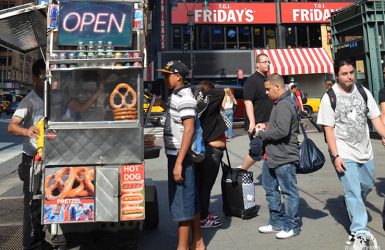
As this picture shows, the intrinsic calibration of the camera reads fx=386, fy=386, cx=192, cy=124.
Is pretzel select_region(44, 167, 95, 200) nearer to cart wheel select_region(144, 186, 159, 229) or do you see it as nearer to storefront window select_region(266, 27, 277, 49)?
cart wheel select_region(144, 186, 159, 229)

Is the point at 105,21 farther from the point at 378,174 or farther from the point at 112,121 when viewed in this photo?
the point at 378,174

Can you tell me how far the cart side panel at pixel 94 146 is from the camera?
3.29 metres

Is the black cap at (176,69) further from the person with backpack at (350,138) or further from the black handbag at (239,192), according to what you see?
the black handbag at (239,192)

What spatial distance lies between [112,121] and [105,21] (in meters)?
0.91

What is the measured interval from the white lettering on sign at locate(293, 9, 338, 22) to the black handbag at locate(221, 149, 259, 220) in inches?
1053

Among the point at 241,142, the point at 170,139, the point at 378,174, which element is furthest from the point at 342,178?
the point at 241,142

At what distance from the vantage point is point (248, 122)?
18.4ft

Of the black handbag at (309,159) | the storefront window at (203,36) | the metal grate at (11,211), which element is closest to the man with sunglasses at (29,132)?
the metal grate at (11,211)

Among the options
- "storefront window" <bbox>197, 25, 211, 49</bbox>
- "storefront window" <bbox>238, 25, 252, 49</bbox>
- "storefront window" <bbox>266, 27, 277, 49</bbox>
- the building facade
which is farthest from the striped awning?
"storefront window" <bbox>197, 25, 211, 49</bbox>

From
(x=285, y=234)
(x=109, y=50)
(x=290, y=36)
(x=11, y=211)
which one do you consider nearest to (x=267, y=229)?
(x=285, y=234)

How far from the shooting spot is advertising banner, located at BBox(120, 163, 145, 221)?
129 inches

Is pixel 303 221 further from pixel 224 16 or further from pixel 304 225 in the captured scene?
pixel 224 16

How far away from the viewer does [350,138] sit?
3918mm

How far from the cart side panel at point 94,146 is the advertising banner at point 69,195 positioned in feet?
0.31
